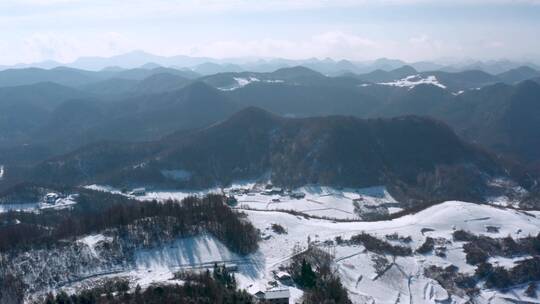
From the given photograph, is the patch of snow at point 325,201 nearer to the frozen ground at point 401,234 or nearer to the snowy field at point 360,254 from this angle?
the snowy field at point 360,254

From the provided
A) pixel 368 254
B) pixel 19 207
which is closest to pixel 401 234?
pixel 368 254

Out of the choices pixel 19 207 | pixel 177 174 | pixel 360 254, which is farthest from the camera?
pixel 177 174

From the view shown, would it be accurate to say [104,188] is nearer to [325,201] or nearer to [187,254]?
[325,201]

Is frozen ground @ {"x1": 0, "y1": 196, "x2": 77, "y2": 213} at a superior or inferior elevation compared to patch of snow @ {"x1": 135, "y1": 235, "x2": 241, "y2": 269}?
superior

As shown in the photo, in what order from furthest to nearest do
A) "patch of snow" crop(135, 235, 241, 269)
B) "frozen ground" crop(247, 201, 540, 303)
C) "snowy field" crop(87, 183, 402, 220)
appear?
"snowy field" crop(87, 183, 402, 220), "frozen ground" crop(247, 201, 540, 303), "patch of snow" crop(135, 235, 241, 269)

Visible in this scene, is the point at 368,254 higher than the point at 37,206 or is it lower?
lower

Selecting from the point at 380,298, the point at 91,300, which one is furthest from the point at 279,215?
the point at 91,300

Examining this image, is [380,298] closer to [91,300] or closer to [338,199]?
[91,300]

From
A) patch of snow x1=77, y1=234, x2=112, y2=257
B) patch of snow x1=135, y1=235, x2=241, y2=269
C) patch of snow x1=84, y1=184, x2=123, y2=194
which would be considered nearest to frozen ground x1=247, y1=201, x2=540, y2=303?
patch of snow x1=135, y1=235, x2=241, y2=269

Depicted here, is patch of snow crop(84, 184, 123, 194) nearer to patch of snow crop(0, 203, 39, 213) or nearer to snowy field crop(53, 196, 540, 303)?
patch of snow crop(0, 203, 39, 213)

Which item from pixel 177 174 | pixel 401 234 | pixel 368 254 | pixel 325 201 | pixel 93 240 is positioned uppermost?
pixel 177 174

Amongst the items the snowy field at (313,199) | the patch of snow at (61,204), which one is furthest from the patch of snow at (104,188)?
the patch of snow at (61,204)
